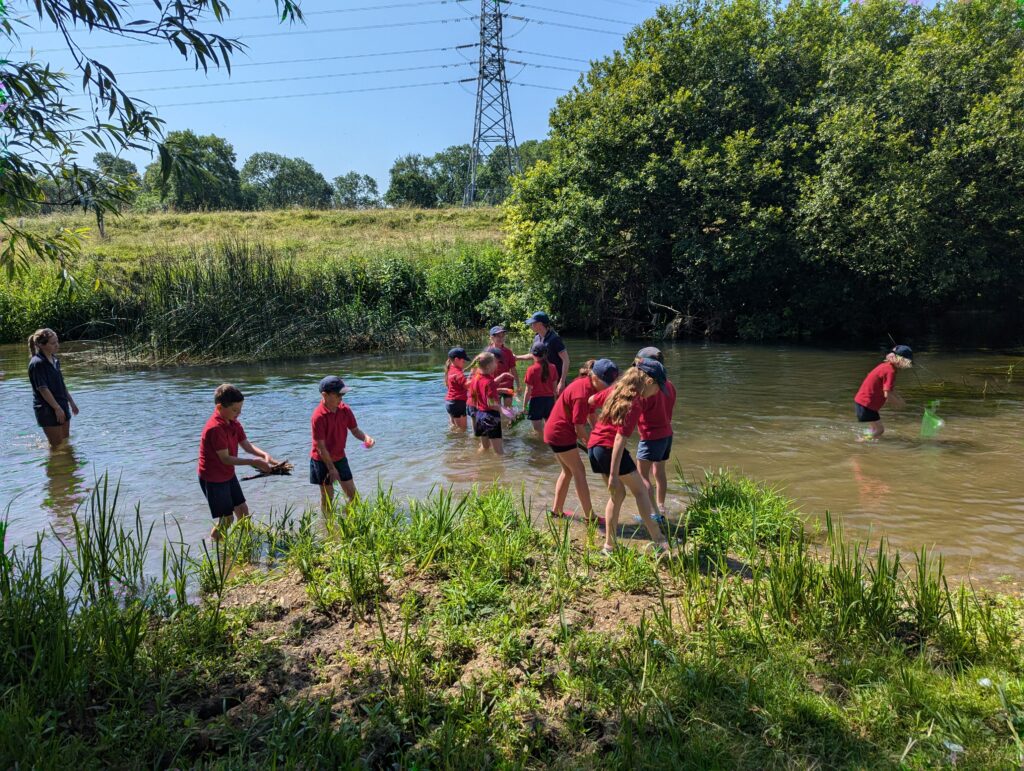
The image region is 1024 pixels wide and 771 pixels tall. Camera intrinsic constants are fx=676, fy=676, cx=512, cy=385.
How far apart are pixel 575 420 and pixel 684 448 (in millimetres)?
4483

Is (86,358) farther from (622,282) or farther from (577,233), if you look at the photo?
(622,282)

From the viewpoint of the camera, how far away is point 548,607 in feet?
15.6

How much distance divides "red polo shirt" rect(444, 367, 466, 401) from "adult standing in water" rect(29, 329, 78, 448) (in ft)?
19.2

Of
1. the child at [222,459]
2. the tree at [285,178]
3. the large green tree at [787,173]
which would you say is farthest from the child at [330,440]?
the tree at [285,178]

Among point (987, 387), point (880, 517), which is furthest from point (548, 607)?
point (987, 387)

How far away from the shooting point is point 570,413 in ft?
22.0

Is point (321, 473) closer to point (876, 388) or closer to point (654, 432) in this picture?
point (654, 432)

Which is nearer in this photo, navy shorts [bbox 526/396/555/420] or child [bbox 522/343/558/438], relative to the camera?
child [bbox 522/343/558/438]

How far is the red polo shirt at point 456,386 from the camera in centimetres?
1123

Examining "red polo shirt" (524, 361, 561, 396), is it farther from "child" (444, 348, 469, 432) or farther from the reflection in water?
the reflection in water

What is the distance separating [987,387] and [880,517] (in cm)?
1050

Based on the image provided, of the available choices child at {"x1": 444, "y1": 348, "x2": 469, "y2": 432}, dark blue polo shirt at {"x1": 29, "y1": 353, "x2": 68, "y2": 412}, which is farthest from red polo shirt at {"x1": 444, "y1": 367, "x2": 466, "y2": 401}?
dark blue polo shirt at {"x1": 29, "y1": 353, "x2": 68, "y2": 412}

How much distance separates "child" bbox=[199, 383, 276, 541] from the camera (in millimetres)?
6516

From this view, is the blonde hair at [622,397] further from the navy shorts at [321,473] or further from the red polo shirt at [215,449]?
the red polo shirt at [215,449]
